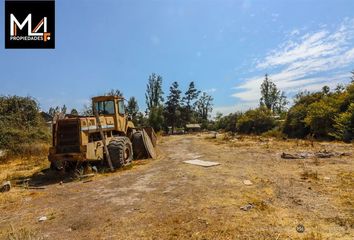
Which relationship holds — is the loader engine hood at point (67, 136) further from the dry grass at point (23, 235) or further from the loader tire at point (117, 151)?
the dry grass at point (23, 235)

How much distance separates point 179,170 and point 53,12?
819 cm

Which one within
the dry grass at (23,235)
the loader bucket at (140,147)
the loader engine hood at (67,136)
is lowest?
the dry grass at (23,235)

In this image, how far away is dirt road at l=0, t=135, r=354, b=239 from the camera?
4.79m

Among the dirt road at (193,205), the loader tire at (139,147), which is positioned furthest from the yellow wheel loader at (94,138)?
the dirt road at (193,205)

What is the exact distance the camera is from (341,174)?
8.49 meters

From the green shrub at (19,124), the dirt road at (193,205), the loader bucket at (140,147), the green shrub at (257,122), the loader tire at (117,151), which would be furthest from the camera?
the green shrub at (257,122)

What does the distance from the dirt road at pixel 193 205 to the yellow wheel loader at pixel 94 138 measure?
124cm

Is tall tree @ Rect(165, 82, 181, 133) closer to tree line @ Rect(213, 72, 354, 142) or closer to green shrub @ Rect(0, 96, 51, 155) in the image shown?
tree line @ Rect(213, 72, 354, 142)

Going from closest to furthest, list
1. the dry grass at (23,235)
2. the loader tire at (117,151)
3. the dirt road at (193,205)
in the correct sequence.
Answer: the dry grass at (23,235) → the dirt road at (193,205) → the loader tire at (117,151)

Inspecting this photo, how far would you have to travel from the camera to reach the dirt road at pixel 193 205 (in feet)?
15.7

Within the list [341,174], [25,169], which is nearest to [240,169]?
[341,174]

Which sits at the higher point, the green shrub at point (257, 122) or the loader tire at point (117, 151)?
the green shrub at point (257, 122)

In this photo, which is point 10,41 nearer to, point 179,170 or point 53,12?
point 53,12

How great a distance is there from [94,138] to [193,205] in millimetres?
6392
